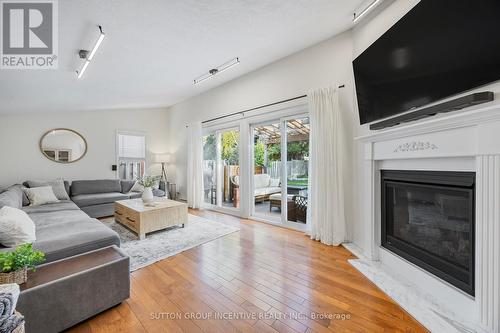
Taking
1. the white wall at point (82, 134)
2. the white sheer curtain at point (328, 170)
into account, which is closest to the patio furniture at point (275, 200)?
the white sheer curtain at point (328, 170)

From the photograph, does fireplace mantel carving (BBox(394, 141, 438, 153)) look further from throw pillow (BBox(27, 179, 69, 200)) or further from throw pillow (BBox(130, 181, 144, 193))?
A: throw pillow (BBox(27, 179, 69, 200))

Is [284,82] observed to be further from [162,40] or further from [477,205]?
[477,205]

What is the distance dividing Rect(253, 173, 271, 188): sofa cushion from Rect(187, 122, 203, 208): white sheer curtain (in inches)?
68.3

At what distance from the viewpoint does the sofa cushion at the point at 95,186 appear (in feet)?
15.8

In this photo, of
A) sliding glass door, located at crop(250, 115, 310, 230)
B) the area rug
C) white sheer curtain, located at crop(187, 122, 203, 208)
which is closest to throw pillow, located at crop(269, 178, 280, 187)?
sliding glass door, located at crop(250, 115, 310, 230)

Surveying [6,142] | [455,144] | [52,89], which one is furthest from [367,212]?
[6,142]

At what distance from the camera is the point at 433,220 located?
6.48 feet

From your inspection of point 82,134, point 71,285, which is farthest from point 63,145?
point 71,285

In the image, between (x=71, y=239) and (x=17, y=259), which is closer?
(x=17, y=259)

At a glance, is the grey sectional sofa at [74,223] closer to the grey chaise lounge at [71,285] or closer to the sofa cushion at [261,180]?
the grey chaise lounge at [71,285]

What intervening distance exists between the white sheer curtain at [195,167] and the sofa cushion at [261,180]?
1.74 metres

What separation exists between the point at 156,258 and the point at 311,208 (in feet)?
7.41

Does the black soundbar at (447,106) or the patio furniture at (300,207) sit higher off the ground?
the black soundbar at (447,106)

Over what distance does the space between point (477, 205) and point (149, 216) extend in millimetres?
3679
